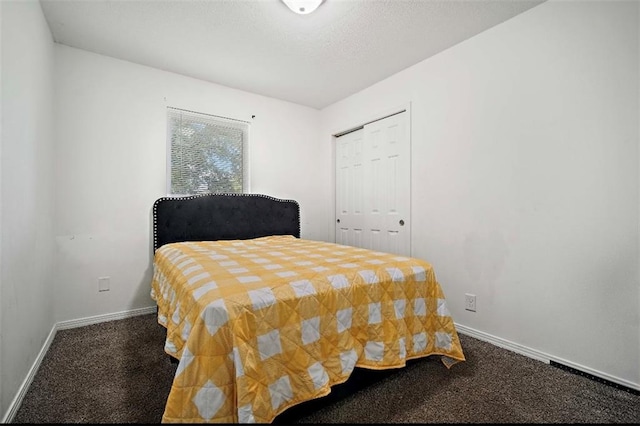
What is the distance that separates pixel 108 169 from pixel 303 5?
7.39ft

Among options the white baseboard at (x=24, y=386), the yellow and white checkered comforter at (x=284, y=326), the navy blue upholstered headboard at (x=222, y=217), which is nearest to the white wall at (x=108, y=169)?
the navy blue upholstered headboard at (x=222, y=217)

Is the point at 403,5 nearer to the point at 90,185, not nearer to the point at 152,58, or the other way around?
the point at 152,58

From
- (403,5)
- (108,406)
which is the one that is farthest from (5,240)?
(403,5)

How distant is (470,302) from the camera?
236 cm

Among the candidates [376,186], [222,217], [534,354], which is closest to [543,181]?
[534,354]

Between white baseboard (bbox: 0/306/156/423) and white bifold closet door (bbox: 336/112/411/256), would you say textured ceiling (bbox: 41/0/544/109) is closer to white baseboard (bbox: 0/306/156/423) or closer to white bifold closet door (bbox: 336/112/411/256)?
white bifold closet door (bbox: 336/112/411/256)

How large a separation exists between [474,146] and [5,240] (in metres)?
3.03

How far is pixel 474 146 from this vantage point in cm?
234

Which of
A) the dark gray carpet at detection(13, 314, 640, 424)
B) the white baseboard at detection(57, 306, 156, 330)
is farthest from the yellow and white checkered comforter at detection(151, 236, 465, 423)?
the white baseboard at detection(57, 306, 156, 330)

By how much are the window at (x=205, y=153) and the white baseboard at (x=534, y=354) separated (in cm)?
276

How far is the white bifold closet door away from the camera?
9.65ft

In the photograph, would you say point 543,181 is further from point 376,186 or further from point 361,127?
point 361,127

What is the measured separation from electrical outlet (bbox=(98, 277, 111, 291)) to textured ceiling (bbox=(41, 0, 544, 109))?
2093 mm

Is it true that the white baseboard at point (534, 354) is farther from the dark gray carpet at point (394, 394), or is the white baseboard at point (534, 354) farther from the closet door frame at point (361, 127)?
the closet door frame at point (361, 127)
